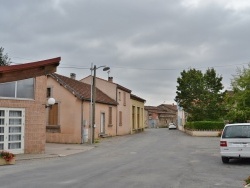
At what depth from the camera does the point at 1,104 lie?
57.6 ft

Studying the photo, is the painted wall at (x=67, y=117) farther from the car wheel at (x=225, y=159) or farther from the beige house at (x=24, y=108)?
the car wheel at (x=225, y=159)

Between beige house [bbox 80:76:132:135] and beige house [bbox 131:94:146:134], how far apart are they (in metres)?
2.91

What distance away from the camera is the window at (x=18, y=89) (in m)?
18.0

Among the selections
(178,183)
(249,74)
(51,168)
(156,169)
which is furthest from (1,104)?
(249,74)

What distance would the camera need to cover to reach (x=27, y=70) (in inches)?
671

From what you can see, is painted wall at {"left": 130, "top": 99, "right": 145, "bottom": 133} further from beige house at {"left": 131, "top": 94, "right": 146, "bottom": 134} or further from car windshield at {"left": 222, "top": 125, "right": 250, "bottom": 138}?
car windshield at {"left": 222, "top": 125, "right": 250, "bottom": 138}

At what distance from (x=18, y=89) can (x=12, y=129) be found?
2105 mm

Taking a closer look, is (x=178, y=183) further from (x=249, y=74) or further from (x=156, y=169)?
(x=249, y=74)

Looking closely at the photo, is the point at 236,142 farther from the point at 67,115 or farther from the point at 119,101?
the point at 119,101

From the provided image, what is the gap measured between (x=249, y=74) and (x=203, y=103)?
14.6 metres

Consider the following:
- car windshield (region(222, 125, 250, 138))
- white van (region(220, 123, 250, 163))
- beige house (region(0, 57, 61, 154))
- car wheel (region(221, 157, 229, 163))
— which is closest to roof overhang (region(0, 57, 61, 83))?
beige house (region(0, 57, 61, 154))

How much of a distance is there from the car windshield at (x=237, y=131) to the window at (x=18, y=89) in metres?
10.4

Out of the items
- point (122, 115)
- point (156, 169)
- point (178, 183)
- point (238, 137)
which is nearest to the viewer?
point (178, 183)

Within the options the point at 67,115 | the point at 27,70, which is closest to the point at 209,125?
the point at 67,115
